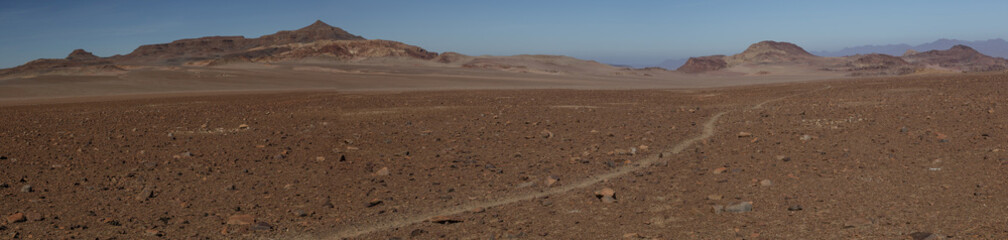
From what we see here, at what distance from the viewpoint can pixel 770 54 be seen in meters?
72.6

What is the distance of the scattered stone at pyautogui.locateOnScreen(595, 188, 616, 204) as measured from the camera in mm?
6329

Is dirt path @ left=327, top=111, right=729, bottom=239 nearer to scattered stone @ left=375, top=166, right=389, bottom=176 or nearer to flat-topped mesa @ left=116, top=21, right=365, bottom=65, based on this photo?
scattered stone @ left=375, top=166, right=389, bottom=176

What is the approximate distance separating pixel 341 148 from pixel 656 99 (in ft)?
38.5

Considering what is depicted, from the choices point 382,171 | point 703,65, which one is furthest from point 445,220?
point 703,65

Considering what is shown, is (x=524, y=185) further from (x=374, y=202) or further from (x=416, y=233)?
(x=416, y=233)

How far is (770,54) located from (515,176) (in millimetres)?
70793

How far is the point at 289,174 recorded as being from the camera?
25.1ft

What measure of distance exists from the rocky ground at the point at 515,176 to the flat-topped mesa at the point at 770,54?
60738 mm

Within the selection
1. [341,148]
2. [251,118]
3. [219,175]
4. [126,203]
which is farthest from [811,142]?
[251,118]

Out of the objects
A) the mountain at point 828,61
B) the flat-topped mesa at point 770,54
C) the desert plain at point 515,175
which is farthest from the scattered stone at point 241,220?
the flat-topped mesa at point 770,54

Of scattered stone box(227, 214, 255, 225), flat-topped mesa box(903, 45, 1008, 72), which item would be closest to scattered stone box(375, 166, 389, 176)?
scattered stone box(227, 214, 255, 225)

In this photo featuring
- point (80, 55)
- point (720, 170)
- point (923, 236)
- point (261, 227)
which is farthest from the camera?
point (80, 55)

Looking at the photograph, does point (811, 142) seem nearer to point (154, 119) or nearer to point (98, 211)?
point (98, 211)

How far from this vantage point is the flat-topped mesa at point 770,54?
70.9 metres
